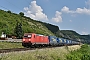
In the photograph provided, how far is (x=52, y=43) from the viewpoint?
61.4 m

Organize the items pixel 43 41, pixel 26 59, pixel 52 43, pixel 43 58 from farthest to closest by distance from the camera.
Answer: pixel 52 43
pixel 43 41
pixel 43 58
pixel 26 59

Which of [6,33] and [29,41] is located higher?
[6,33]

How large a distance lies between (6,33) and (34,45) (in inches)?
2432

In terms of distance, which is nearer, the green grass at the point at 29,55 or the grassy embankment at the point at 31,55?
the green grass at the point at 29,55

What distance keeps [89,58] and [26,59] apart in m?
33.5

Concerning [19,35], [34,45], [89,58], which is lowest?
[89,58]

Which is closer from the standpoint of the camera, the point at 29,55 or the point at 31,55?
the point at 29,55

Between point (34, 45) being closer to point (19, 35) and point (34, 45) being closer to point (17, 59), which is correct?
point (17, 59)

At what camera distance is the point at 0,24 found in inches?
4555

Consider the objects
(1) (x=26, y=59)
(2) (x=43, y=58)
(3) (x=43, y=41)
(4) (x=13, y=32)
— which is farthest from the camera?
(4) (x=13, y=32)

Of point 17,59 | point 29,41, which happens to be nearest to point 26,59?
point 17,59

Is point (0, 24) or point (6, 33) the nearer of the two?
point (6, 33)

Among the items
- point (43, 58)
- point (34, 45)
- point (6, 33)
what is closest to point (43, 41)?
point (34, 45)

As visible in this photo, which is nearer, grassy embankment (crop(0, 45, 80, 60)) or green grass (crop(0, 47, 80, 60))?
green grass (crop(0, 47, 80, 60))
